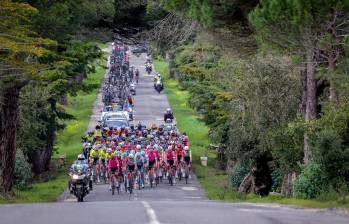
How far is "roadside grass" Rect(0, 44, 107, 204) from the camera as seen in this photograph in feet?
110

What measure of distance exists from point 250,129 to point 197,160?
20623 mm

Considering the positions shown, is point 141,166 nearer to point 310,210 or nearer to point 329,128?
point 329,128

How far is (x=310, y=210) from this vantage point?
18.0 meters

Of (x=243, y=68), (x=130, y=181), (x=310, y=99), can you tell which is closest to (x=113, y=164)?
(x=130, y=181)

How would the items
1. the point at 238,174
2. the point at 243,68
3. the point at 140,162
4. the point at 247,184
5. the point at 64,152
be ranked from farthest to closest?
1. the point at 64,152
2. the point at 238,174
3. the point at 247,184
4. the point at 140,162
5. the point at 243,68

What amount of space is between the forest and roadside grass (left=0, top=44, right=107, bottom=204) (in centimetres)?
130

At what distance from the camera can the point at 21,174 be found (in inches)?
1510

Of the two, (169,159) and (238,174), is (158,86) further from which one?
(169,159)

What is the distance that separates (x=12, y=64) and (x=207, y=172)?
23327 mm

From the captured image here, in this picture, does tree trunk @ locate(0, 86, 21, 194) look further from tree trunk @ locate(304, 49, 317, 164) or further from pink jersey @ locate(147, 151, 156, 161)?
tree trunk @ locate(304, 49, 317, 164)

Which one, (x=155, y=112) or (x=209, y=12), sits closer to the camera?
(x=209, y=12)

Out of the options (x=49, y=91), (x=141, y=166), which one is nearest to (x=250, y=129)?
(x=141, y=166)

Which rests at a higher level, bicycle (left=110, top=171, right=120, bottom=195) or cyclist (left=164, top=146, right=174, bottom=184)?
cyclist (left=164, top=146, right=174, bottom=184)

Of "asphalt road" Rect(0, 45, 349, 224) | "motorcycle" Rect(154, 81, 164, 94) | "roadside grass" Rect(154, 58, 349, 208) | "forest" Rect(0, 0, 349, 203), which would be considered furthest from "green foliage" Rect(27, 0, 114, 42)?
"motorcycle" Rect(154, 81, 164, 94)
